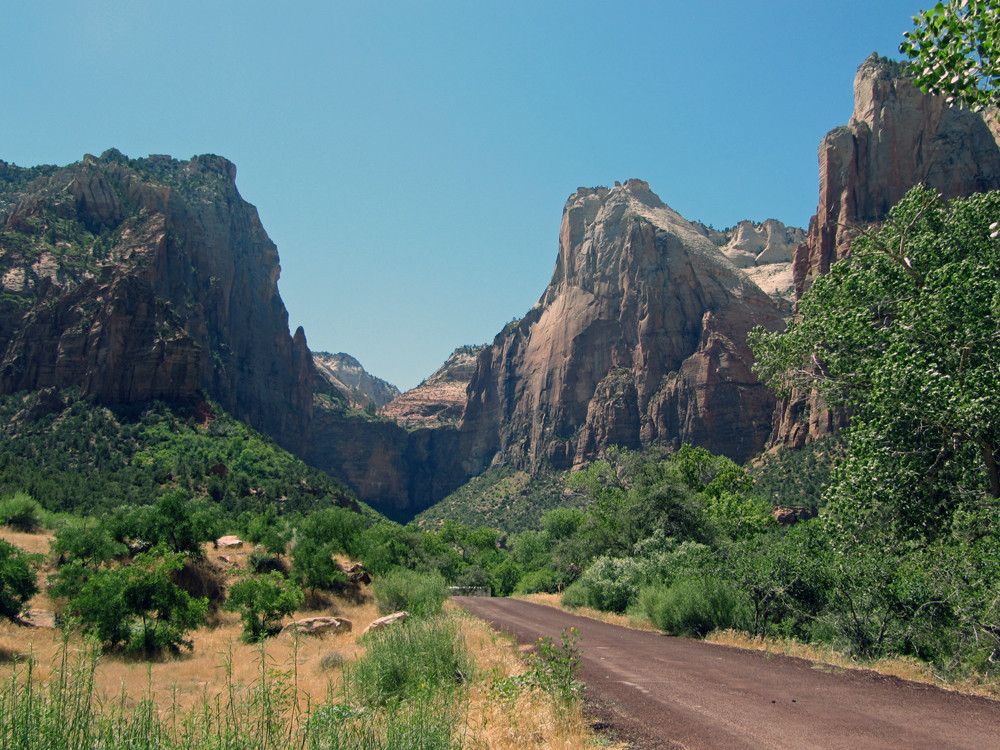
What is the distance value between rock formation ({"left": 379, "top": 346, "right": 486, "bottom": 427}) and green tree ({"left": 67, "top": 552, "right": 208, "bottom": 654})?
142694 mm

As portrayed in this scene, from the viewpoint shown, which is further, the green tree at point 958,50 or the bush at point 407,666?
the bush at point 407,666

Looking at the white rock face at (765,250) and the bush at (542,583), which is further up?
the white rock face at (765,250)

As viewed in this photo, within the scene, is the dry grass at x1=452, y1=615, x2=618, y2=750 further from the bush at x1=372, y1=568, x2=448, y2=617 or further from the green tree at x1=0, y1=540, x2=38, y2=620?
the green tree at x1=0, y1=540, x2=38, y2=620

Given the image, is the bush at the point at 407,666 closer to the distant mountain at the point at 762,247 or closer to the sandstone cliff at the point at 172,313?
the sandstone cliff at the point at 172,313

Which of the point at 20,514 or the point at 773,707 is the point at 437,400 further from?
the point at 773,707

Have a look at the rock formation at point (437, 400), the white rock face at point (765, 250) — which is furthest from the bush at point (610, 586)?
the rock formation at point (437, 400)

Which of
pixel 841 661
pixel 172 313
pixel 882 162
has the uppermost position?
pixel 882 162

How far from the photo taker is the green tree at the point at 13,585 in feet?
52.5

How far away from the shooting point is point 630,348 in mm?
114688

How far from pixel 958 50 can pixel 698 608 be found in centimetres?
1334

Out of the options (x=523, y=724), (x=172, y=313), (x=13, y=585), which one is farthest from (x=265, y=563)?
(x=172, y=313)

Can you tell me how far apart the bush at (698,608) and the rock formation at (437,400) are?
14470cm

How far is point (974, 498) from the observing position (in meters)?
11.8

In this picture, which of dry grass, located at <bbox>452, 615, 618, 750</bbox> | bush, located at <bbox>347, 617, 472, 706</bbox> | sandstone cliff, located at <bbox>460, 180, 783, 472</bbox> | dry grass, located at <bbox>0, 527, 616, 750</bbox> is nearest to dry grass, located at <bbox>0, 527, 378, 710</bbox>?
dry grass, located at <bbox>0, 527, 616, 750</bbox>
